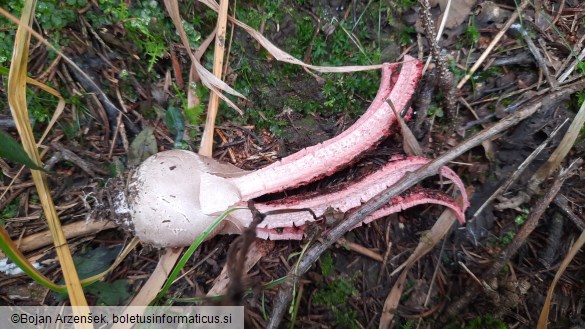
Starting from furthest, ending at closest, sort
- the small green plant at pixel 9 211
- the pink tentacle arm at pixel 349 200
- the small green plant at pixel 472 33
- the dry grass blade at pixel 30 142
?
1. the small green plant at pixel 472 33
2. the small green plant at pixel 9 211
3. the pink tentacle arm at pixel 349 200
4. the dry grass blade at pixel 30 142

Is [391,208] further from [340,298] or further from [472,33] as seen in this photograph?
[472,33]

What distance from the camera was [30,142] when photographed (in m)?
2.12

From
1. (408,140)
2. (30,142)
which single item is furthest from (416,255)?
(30,142)

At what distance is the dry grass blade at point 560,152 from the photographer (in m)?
2.25

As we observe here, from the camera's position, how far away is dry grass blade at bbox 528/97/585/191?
7.38 feet

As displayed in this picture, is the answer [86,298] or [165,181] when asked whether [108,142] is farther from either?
[86,298]

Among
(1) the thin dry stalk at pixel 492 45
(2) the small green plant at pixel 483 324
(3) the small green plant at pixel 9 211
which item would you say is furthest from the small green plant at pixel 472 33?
(3) the small green plant at pixel 9 211

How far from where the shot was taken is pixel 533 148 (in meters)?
2.41

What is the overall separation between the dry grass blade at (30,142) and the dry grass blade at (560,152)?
2.72 m

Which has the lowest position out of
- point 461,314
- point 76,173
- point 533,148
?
point 461,314

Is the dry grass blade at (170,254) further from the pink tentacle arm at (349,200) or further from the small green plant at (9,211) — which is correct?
the small green plant at (9,211)

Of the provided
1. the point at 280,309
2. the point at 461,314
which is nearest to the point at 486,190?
the point at 461,314

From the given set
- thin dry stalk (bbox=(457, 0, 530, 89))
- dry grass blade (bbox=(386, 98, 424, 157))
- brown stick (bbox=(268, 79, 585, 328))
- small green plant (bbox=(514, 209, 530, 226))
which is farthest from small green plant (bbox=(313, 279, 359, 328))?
thin dry stalk (bbox=(457, 0, 530, 89))

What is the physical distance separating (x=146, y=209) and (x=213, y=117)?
0.69 metres
